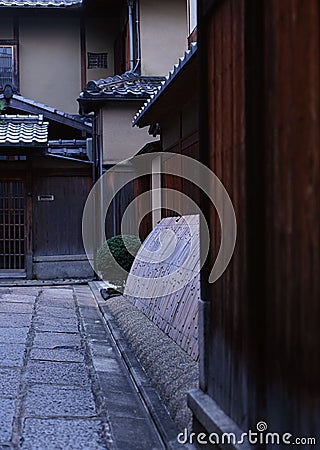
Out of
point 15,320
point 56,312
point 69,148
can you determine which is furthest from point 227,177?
point 69,148

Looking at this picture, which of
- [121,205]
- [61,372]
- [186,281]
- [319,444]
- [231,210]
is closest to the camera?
[319,444]

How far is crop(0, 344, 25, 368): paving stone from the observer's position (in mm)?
6789

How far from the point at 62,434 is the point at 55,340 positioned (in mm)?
3624

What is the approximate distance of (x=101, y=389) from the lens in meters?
5.91

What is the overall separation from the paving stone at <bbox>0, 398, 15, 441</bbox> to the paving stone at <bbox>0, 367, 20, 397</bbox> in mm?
230

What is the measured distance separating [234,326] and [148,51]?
13.8 metres

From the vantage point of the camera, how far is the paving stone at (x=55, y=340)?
7.86 metres

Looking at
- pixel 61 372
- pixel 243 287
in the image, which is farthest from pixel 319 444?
pixel 61 372

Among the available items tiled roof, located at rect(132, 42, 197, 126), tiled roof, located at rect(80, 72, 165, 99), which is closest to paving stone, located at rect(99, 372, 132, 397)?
tiled roof, located at rect(132, 42, 197, 126)

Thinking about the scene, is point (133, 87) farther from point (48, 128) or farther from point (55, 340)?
point (55, 340)

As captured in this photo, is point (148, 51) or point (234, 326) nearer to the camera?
point (234, 326)

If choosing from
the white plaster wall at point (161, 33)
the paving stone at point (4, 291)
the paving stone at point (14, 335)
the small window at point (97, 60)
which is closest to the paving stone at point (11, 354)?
the paving stone at point (14, 335)

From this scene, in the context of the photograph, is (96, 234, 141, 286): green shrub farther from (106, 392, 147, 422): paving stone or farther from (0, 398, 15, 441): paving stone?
(0, 398, 15, 441): paving stone

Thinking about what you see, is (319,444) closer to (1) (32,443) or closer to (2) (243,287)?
(2) (243,287)
